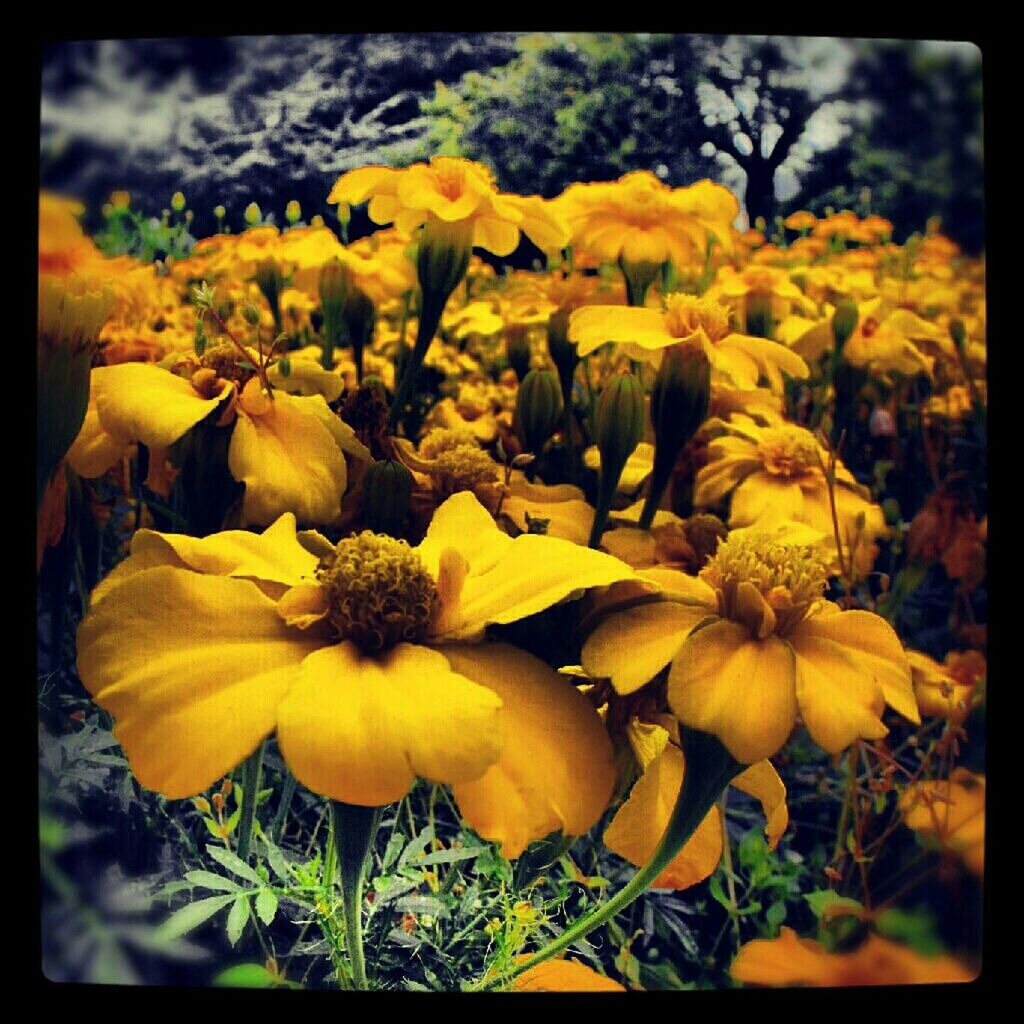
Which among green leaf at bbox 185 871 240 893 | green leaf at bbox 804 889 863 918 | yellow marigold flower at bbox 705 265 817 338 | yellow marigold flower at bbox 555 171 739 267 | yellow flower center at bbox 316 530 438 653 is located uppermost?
yellow marigold flower at bbox 555 171 739 267

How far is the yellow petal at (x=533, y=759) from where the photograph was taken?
1.62ft

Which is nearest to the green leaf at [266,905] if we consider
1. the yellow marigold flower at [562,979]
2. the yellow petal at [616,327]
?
the yellow marigold flower at [562,979]

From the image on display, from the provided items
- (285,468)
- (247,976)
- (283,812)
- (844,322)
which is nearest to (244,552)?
(285,468)

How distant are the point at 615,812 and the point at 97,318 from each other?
0.40 meters

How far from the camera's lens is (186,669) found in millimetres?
497

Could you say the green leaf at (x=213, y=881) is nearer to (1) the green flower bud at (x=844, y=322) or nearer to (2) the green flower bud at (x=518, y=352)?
(2) the green flower bud at (x=518, y=352)

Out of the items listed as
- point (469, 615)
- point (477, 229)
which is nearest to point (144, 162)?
point (477, 229)

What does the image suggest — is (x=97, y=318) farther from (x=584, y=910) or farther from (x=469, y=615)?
(x=584, y=910)

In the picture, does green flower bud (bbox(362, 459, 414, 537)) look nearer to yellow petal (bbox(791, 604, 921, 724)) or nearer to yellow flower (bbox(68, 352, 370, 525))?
yellow flower (bbox(68, 352, 370, 525))

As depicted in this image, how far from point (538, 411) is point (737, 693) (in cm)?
22

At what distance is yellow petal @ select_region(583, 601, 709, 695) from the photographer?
525 mm

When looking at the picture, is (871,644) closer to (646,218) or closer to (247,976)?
(646,218)

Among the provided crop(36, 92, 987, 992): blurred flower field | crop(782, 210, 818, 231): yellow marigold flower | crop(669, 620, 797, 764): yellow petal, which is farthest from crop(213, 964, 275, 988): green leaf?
crop(782, 210, 818, 231): yellow marigold flower

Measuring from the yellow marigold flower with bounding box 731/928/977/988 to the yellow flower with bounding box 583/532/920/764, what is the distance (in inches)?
7.2
